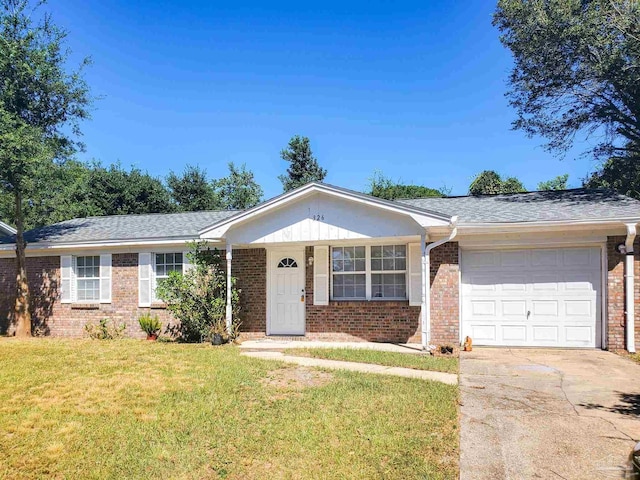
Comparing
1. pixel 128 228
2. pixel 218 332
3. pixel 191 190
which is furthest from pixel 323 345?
pixel 191 190

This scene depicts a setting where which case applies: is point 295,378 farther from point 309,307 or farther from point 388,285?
point 388,285

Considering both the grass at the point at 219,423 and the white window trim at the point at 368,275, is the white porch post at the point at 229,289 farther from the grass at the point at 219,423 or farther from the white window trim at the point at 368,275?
the grass at the point at 219,423

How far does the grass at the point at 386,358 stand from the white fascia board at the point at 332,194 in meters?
2.84

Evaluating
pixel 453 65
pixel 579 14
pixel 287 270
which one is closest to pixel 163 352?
pixel 287 270

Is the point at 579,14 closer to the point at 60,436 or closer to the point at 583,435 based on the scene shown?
the point at 583,435

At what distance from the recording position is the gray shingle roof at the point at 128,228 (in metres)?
13.6

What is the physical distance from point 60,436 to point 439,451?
412 cm

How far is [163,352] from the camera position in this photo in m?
9.98

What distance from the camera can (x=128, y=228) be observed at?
49.3ft

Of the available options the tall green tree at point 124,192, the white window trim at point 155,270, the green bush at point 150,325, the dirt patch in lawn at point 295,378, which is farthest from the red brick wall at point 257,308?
the tall green tree at point 124,192

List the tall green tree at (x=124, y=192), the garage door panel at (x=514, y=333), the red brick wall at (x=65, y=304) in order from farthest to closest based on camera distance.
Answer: the tall green tree at (x=124, y=192), the red brick wall at (x=65, y=304), the garage door panel at (x=514, y=333)

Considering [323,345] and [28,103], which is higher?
[28,103]

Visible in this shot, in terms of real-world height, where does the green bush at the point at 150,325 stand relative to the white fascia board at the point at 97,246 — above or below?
below

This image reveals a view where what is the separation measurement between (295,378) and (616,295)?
744 cm
